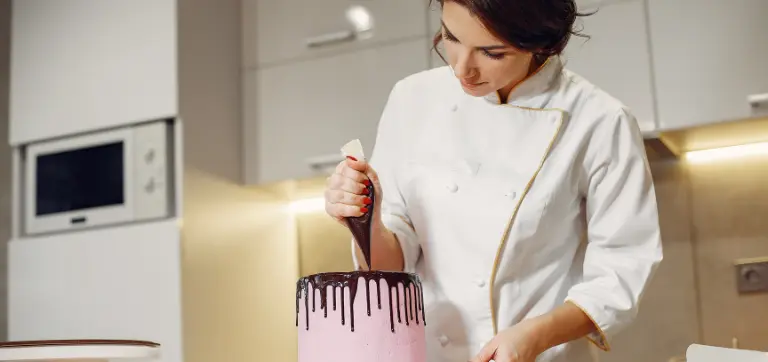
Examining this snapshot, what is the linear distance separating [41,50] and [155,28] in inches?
14.0

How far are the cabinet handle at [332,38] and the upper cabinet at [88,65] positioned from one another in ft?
1.15

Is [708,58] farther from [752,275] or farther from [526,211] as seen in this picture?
[526,211]

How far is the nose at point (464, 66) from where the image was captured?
3.52ft

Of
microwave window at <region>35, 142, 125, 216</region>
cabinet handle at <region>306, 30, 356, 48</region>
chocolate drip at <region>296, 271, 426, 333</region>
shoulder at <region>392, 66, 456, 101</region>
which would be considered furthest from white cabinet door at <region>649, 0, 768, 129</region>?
microwave window at <region>35, 142, 125, 216</region>

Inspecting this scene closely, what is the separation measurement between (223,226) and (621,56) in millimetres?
1035

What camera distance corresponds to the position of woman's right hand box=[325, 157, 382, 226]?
102 centimetres

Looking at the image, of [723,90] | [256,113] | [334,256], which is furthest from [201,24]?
[723,90]

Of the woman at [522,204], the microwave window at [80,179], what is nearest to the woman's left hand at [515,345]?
the woman at [522,204]

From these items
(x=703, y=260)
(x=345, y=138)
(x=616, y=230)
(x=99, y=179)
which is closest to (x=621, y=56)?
(x=703, y=260)

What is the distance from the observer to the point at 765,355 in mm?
771

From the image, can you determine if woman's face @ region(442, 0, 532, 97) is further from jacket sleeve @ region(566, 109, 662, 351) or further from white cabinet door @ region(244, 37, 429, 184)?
white cabinet door @ region(244, 37, 429, 184)

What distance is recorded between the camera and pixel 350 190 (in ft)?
3.33

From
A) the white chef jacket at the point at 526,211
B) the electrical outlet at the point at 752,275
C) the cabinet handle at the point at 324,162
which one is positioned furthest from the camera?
the cabinet handle at the point at 324,162

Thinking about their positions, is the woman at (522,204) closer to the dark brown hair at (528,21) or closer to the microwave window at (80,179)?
the dark brown hair at (528,21)
